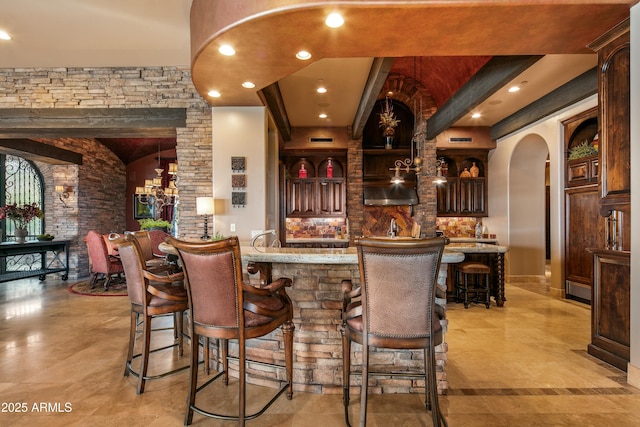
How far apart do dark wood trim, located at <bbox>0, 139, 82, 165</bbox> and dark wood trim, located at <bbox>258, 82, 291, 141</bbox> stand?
4.66m

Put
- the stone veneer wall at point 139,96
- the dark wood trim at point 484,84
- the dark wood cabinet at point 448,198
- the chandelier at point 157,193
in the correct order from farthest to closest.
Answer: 1. the chandelier at point 157,193
2. the dark wood cabinet at point 448,198
3. the stone veneer wall at point 139,96
4. the dark wood trim at point 484,84

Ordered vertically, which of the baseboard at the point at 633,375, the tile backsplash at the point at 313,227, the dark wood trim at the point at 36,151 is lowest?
the baseboard at the point at 633,375

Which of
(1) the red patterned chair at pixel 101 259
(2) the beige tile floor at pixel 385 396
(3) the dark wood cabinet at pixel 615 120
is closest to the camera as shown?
(2) the beige tile floor at pixel 385 396

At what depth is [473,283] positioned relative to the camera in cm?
493

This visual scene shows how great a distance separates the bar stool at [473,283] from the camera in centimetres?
466

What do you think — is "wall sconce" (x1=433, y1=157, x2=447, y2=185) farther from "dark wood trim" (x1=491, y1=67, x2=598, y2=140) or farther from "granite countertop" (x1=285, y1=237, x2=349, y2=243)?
"granite countertop" (x1=285, y1=237, x2=349, y2=243)

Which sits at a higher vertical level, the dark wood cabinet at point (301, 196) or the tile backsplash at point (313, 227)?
the dark wood cabinet at point (301, 196)

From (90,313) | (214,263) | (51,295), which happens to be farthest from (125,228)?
(214,263)

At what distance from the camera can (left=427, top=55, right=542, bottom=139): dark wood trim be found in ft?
11.6

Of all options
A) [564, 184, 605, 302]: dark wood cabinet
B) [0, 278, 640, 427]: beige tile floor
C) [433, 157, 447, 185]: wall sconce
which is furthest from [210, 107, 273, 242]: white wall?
[564, 184, 605, 302]: dark wood cabinet

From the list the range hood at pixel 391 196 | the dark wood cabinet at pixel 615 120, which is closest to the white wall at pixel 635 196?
the dark wood cabinet at pixel 615 120

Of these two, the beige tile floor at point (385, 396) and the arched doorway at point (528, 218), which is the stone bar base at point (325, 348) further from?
the arched doorway at point (528, 218)

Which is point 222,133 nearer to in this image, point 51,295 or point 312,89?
point 312,89

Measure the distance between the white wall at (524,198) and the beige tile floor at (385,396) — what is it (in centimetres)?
189
